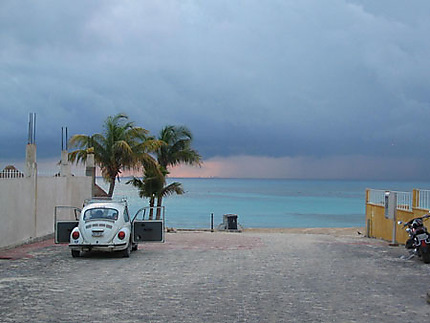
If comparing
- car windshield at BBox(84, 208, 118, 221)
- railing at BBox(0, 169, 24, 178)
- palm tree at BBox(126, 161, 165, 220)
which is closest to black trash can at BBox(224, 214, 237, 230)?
palm tree at BBox(126, 161, 165, 220)

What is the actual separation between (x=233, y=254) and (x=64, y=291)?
7477 millimetres

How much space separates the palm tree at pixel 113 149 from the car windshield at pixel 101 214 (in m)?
14.2

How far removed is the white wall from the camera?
17297mm

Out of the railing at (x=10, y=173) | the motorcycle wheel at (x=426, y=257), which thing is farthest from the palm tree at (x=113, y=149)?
the motorcycle wheel at (x=426, y=257)

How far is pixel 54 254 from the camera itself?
16.8 m

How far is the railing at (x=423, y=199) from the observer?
1792 centimetres

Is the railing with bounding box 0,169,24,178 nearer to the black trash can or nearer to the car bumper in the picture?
the car bumper

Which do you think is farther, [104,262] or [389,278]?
[104,262]

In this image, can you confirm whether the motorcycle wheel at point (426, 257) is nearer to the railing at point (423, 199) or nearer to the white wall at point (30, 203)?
the railing at point (423, 199)

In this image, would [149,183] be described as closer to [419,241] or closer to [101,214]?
[101,214]

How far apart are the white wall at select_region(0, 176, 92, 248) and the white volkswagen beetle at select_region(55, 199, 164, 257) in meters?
1.82

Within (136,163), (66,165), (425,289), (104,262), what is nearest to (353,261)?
(425,289)

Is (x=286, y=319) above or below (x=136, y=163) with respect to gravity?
below

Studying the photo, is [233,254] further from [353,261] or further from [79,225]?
[79,225]
